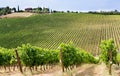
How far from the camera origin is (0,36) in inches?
3578

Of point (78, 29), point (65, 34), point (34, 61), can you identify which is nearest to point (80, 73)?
point (34, 61)

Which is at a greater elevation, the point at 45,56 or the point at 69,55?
the point at 69,55

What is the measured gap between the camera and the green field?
3000 inches

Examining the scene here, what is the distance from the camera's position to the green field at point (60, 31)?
76.2 meters

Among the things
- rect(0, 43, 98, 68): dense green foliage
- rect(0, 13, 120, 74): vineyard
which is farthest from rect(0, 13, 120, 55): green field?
rect(0, 43, 98, 68): dense green foliage

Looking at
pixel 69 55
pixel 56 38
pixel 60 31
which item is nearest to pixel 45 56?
pixel 69 55

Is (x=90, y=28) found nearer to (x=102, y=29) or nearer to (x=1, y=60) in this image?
(x=102, y=29)

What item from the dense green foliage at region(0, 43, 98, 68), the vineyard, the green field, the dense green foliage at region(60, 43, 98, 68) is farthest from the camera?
the green field

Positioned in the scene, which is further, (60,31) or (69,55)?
(60,31)

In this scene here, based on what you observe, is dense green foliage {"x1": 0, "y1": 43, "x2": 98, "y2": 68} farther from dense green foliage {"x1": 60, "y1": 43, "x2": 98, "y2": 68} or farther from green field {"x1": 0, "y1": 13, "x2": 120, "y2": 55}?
green field {"x1": 0, "y1": 13, "x2": 120, "y2": 55}

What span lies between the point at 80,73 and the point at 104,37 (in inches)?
2070

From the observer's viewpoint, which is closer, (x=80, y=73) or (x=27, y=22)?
(x=80, y=73)

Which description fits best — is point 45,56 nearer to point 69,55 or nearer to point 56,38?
point 69,55

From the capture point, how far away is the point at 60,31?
89688 millimetres
